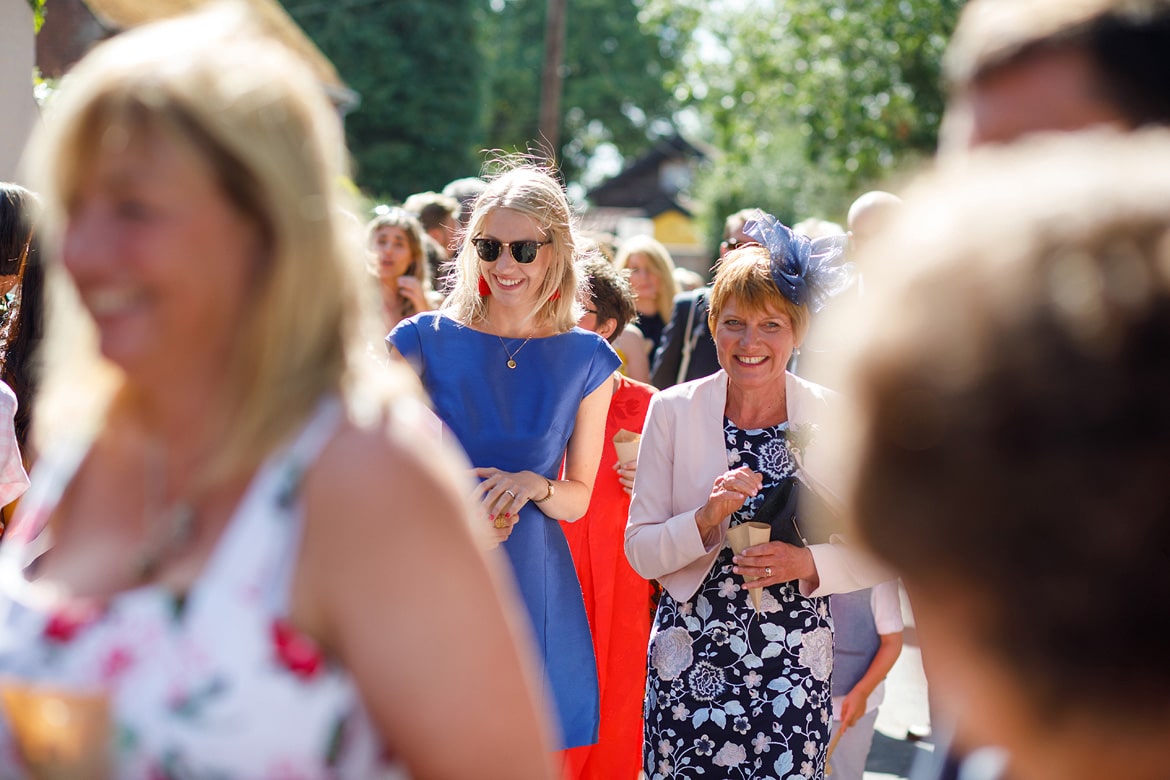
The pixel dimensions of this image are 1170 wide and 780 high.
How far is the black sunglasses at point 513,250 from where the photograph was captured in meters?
3.83

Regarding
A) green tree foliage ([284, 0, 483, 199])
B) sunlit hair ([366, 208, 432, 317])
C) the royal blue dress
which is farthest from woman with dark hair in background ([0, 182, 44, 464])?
green tree foliage ([284, 0, 483, 199])

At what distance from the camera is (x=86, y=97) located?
1432 mm

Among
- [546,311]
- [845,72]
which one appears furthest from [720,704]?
[845,72]

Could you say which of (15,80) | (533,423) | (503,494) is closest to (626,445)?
(533,423)

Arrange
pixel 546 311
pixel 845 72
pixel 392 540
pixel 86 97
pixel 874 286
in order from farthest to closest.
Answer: pixel 845 72
pixel 546 311
pixel 86 97
pixel 392 540
pixel 874 286

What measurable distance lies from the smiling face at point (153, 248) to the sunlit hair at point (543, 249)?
2.40 metres

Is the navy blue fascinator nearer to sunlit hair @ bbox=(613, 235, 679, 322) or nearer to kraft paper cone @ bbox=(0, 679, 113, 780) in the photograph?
kraft paper cone @ bbox=(0, 679, 113, 780)

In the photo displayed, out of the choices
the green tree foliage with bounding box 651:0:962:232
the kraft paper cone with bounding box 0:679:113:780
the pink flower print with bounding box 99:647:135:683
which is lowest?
the kraft paper cone with bounding box 0:679:113:780

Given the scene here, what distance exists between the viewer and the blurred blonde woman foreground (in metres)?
1.31

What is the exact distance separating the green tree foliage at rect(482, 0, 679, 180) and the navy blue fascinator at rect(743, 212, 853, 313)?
143 ft

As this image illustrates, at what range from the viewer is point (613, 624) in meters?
4.41

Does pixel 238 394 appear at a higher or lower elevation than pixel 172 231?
lower

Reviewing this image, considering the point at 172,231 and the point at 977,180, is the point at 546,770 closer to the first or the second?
the point at 172,231

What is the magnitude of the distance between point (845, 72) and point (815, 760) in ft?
75.5
